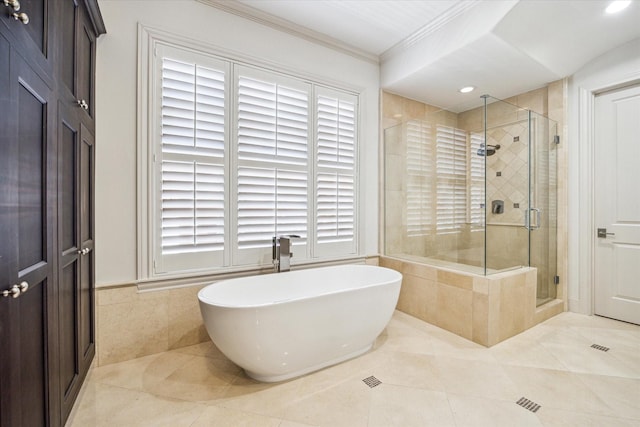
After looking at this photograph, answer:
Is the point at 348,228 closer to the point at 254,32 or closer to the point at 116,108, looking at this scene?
the point at 254,32

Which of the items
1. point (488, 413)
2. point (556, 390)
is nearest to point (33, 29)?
point (488, 413)

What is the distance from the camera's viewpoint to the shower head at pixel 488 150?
107 inches

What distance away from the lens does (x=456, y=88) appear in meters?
3.21

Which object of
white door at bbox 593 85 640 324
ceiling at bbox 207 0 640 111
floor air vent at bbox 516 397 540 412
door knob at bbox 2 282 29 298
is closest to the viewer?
door knob at bbox 2 282 29 298

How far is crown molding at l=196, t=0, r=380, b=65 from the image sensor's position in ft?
7.69

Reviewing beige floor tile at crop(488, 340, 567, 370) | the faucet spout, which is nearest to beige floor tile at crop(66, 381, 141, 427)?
the faucet spout

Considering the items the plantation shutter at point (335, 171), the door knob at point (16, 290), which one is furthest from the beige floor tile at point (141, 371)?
the plantation shutter at point (335, 171)

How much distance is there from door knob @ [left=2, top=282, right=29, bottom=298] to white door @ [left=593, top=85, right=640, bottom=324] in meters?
4.22

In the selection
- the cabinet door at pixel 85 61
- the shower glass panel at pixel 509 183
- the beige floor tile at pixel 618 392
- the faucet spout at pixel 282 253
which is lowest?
the beige floor tile at pixel 618 392

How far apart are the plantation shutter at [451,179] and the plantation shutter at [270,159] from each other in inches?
60.8

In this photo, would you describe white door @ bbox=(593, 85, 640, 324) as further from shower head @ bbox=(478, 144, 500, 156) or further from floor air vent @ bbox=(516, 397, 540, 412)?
floor air vent @ bbox=(516, 397, 540, 412)

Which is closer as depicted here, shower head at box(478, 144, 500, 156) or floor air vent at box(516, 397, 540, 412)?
floor air vent at box(516, 397, 540, 412)

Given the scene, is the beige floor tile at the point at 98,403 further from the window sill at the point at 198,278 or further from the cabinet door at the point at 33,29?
the cabinet door at the point at 33,29

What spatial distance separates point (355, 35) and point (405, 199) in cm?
177
